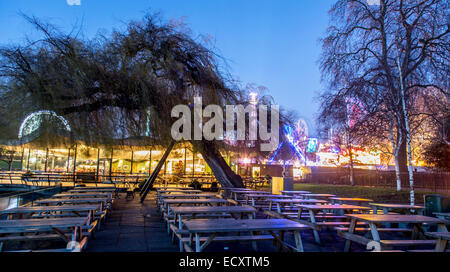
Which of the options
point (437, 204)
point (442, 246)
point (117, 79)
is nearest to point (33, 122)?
point (117, 79)

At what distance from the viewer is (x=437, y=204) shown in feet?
23.6

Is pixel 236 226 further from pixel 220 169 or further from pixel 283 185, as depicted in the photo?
pixel 283 185

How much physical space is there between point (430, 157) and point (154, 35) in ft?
60.3

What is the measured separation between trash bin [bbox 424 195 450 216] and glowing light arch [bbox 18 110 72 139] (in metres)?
9.30

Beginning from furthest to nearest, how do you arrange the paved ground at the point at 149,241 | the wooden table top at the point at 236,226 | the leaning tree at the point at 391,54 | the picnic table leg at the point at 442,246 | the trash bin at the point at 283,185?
the trash bin at the point at 283,185, the leaning tree at the point at 391,54, the paved ground at the point at 149,241, the picnic table leg at the point at 442,246, the wooden table top at the point at 236,226

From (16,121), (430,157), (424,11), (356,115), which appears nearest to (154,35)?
(16,121)

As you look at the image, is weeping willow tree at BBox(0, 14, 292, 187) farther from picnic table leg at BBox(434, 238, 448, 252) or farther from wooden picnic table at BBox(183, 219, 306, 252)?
picnic table leg at BBox(434, 238, 448, 252)

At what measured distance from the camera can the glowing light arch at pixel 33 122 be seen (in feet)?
24.9

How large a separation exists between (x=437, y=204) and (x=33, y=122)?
1009 centimetres

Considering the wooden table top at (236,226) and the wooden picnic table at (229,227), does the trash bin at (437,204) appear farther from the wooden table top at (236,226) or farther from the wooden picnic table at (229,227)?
the wooden table top at (236,226)

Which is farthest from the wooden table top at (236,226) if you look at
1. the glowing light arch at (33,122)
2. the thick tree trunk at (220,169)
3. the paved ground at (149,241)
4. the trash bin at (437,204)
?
the thick tree trunk at (220,169)

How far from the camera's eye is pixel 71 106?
8023mm

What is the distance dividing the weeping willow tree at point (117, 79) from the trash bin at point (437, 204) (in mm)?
5860
